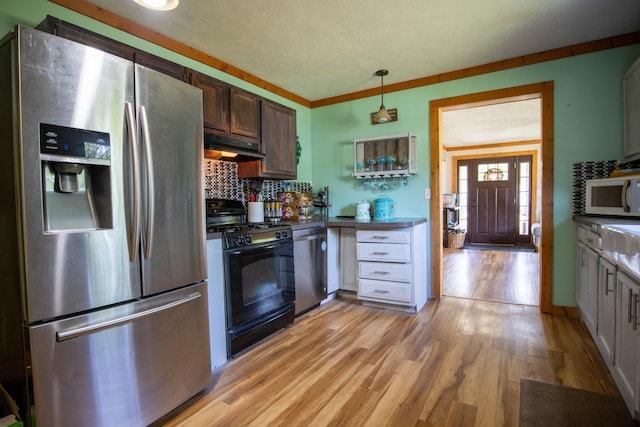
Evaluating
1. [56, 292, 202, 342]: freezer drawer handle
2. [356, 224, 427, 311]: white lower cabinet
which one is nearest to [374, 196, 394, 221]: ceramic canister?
[356, 224, 427, 311]: white lower cabinet

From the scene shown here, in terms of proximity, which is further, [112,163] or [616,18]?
[616,18]

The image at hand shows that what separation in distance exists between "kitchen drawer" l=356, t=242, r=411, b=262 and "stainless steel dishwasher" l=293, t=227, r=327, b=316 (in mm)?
380

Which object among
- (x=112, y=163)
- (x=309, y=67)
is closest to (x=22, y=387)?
(x=112, y=163)

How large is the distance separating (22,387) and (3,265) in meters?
0.48

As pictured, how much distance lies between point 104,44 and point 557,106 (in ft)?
11.6

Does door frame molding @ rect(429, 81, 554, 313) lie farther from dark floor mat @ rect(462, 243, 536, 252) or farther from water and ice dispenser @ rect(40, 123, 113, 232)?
dark floor mat @ rect(462, 243, 536, 252)

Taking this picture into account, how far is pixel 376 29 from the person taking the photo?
8.09 feet

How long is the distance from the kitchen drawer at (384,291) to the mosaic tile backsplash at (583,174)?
1.63 meters

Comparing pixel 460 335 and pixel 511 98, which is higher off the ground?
pixel 511 98

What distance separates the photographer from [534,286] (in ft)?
12.5

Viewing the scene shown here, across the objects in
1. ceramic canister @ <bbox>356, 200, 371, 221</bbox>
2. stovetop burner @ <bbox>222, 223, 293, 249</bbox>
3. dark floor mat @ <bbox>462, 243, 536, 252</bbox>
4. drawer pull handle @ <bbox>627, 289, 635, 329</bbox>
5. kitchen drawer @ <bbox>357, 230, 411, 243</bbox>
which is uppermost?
ceramic canister @ <bbox>356, 200, 371, 221</bbox>

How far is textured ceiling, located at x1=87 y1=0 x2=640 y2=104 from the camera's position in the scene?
2176 millimetres

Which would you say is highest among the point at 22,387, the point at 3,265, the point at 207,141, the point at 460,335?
the point at 207,141

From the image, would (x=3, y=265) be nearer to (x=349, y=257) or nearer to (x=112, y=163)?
(x=112, y=163)
